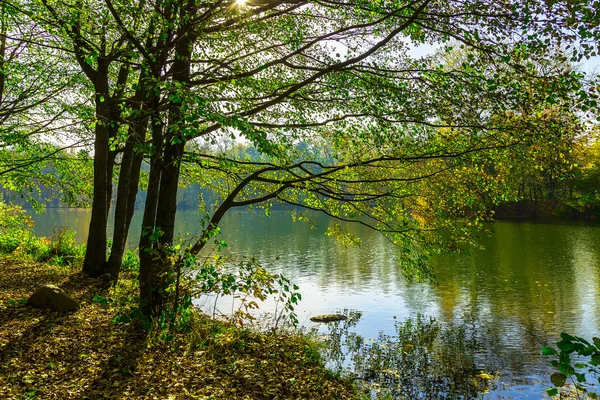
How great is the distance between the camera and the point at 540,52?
252 inches

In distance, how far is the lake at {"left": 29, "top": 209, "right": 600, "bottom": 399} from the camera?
1087 centimetres

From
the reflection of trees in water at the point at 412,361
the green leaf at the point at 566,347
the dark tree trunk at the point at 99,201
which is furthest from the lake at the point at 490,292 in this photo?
the green leaf at the point at 566,347

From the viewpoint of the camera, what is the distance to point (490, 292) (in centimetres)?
1705

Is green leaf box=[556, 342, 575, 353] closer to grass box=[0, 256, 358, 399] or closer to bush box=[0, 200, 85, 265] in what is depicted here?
grass box=[0, 256, 358, 399]

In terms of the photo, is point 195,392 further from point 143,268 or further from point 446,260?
point 446,260

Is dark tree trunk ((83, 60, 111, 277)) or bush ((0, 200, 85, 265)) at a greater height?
dark tree trunk ((83, 60, 111, 277))

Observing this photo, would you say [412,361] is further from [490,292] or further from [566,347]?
[490,292]

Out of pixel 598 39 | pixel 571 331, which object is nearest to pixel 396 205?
pixel 598 39

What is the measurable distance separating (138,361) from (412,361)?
6.19 meters

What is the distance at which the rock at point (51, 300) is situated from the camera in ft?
27.2

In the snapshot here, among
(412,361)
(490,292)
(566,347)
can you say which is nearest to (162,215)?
(412,361)

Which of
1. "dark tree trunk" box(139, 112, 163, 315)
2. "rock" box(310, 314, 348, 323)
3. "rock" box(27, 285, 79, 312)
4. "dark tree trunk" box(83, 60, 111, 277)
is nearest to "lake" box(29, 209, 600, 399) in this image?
"rock" box(310, 314, 348, 323)

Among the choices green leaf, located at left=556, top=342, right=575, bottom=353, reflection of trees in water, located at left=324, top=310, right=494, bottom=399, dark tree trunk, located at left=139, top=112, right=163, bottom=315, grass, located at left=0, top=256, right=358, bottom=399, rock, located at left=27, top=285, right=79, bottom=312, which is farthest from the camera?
reflection of trees in water, located at left=324, top=310, right=494, bottom=399

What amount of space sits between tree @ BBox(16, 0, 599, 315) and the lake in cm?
154
